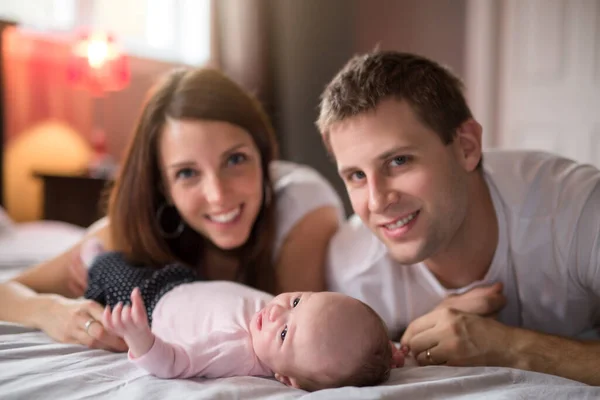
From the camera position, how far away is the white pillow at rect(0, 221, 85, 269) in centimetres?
215

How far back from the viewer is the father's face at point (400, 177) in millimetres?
1151

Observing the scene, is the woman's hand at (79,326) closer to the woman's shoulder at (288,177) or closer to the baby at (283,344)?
the baby at (283,344)

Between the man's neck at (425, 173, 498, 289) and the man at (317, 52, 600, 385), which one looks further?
the man's neck at (425, 173, 498, 289)

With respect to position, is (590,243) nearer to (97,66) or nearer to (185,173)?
(185,173)

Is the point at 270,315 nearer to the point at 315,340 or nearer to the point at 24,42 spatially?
the point at 315,340

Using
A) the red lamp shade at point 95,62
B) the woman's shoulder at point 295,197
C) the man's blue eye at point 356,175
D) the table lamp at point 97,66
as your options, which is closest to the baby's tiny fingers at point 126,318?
the man's blue eye at point 356,175

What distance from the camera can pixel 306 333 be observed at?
964mm

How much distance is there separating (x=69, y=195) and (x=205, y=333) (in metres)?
2.60

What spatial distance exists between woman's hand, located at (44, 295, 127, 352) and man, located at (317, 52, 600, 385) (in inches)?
22.8

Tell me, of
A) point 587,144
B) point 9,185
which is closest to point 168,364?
point 9,185

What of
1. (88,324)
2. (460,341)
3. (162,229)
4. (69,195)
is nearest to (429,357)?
(460,341)

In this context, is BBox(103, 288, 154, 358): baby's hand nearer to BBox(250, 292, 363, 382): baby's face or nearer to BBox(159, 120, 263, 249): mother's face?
BBox(250, 292, 363, 382): baby's face

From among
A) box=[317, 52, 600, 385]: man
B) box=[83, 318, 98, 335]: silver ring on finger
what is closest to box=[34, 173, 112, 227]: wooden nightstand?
box=[83, 318, 98, 335]: silver ring on finger

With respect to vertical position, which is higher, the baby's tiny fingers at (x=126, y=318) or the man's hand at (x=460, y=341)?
the baby's tiny fingers at (x=126, y=318)
